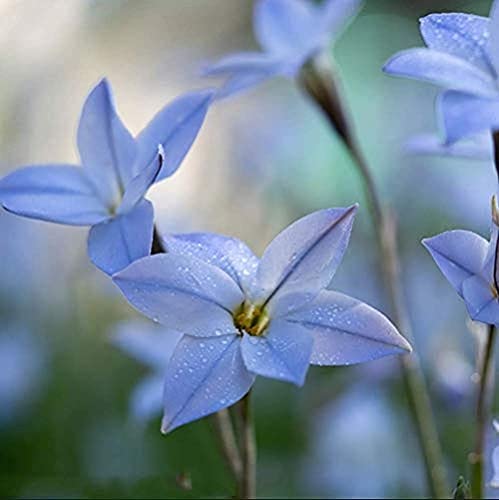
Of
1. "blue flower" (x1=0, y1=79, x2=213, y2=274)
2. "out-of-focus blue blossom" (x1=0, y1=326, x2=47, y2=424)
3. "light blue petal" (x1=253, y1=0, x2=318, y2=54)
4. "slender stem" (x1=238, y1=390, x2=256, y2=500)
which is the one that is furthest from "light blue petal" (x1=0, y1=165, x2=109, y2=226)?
"out-of-focus blue blossom" (x1=0, y1=326, x2=47, y2=424)

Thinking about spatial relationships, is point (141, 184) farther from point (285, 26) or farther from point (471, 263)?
point (285, 26)

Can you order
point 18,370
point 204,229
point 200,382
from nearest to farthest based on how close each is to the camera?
point 200,382, point 18,370, point 204,229

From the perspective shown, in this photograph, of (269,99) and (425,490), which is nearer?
(425,490)

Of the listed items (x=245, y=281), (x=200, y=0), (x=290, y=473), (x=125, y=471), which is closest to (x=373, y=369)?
(x=290, y=473)

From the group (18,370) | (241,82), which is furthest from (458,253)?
(18,370)

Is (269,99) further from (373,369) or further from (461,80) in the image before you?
(461,80)
